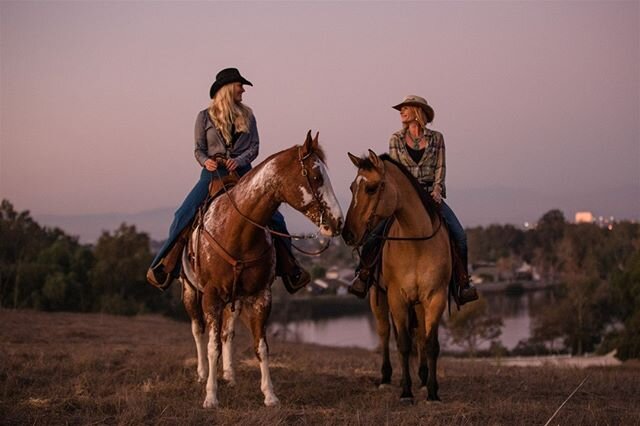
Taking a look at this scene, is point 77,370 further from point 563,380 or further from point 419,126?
point 563,380

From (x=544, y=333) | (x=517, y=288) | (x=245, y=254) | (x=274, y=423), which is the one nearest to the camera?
(x=274, y=423)

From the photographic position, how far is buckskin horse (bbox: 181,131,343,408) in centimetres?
666

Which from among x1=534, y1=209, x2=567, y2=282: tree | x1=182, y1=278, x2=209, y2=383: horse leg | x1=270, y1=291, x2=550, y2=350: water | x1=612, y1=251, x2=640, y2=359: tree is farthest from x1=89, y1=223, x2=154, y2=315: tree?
x1=534, y1=209, x2=567, y2=282: tree

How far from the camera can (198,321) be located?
867 cm

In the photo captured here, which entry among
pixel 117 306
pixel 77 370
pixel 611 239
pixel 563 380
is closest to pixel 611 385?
pixel 563 380

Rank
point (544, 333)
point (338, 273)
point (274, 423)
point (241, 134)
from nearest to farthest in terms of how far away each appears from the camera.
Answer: point (274, 423) → point (241, 134) → point (544, 333) → point (338, 273)

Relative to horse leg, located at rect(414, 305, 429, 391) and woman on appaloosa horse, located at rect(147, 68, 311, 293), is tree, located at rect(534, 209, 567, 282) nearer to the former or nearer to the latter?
horse leg, located at rect(414, 305, 429, 391)

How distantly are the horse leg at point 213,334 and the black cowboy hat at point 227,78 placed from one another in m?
2.35

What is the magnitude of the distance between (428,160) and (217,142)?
243cm

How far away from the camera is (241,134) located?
26.7 ft

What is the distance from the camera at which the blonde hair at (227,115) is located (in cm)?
802

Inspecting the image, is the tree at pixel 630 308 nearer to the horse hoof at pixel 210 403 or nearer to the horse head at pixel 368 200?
the horse head at pixel 368 200

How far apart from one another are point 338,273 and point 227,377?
79559 millimetres

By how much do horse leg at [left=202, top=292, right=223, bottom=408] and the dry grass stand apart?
173 millimetres
